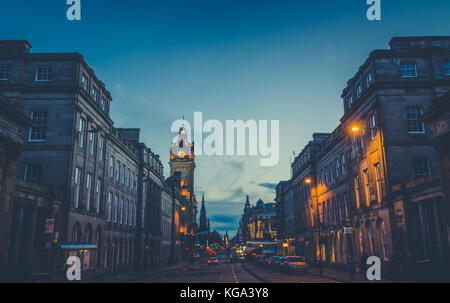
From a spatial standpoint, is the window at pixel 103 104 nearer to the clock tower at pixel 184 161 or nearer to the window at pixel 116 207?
the window at pixel 116 207

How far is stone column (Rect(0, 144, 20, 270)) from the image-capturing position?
22266 mm

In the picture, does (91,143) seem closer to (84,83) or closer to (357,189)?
(84,83)

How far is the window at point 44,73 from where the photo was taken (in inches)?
1367

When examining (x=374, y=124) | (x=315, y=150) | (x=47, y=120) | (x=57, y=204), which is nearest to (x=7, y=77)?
(x=47, y=120)

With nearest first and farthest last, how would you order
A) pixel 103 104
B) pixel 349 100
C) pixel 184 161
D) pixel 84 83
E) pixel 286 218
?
pixel 84 83
pixel 349 100
pixel 103 104
pixel 286 218
pixel 184 161

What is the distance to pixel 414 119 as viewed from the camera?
33.6 m

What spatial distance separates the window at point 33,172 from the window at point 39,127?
2.35 metres

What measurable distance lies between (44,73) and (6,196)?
16.1m

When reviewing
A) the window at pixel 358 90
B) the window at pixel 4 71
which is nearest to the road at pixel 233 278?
the window at pixel 358 90

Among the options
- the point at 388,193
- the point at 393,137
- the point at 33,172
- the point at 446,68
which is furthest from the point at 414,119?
the point at 33,172

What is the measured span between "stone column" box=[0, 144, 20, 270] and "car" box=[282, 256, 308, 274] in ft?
84.9

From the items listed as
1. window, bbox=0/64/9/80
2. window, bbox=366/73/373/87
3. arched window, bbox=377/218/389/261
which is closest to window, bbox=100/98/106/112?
window, bbox=0/64/9/80

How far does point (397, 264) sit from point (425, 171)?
10.6m
